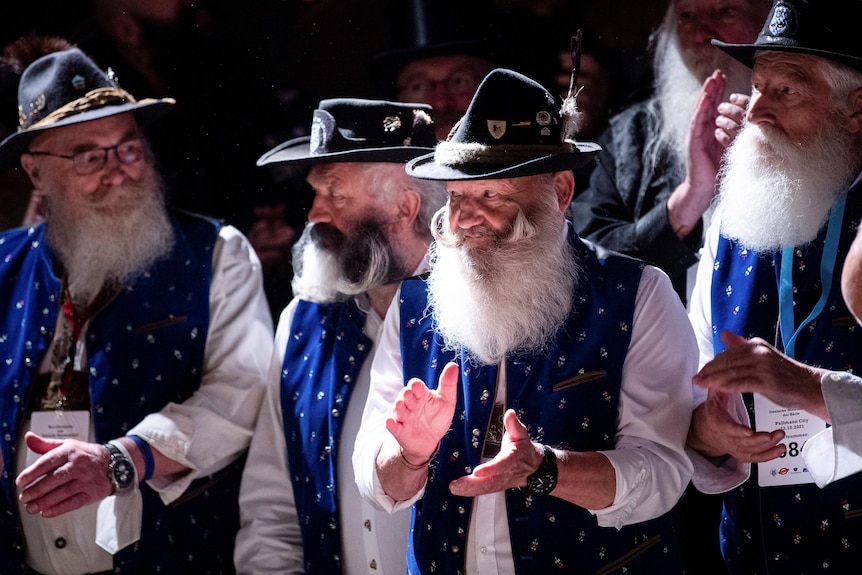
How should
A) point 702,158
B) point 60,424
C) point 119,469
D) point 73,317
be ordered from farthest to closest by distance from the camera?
point 73,317, point 60,424, point 702,158, point 119,469

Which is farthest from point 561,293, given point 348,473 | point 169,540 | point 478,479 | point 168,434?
point 169,540

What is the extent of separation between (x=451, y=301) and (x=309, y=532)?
98cm

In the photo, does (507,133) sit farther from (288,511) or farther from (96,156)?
(96,156)

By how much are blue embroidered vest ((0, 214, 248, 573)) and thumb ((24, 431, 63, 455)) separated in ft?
0.79

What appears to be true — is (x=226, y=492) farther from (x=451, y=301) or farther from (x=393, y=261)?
(x=451, y=301)

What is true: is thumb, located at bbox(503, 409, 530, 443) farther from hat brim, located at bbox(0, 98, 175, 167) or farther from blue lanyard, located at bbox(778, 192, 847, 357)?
hat brim, located at bbox(0, 98, 175, 167)

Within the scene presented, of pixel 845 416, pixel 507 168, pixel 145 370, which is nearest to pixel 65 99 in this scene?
pixel 145 370

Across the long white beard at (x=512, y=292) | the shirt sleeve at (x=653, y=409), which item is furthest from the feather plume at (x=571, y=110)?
the shirt sleeve at (x=653, y=409)

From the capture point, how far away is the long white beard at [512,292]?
2.92 metres

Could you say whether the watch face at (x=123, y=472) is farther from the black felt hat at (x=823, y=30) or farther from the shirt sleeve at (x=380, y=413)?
the black felt hat at (x=823, y=30)

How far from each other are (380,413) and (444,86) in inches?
59.8

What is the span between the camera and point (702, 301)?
314 centimetres

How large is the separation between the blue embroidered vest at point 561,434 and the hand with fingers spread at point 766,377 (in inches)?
14.0

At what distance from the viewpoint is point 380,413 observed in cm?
301
